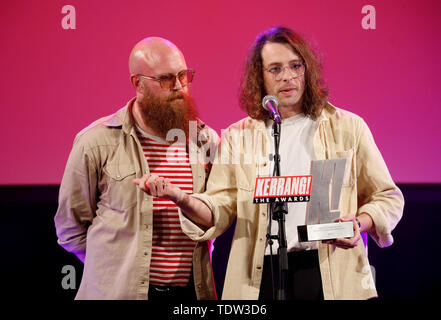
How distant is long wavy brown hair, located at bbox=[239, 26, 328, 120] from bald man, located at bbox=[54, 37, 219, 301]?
334 mm

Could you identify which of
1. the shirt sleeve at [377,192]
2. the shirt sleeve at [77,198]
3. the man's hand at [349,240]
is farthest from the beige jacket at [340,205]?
the shirt sleeve at [77,198]

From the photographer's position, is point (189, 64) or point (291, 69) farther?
point (189, 64)

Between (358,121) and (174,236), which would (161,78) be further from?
(358,121)

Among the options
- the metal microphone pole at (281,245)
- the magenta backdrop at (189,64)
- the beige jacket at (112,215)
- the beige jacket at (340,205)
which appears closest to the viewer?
the metal microphone pole at (281,245)

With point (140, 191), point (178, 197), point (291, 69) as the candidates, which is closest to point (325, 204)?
point (178, 197)

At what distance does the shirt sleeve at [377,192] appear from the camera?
226 centimetres

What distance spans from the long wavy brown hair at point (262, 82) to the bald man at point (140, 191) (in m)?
0.33

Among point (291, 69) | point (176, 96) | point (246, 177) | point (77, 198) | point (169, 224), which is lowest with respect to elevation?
point (169, 224)

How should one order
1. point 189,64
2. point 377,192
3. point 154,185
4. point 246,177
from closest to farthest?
point 154,185, point 377,192, point 246,177, point 189,64

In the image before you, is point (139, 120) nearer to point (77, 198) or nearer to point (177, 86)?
point (177, 86)

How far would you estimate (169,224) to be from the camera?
2635 millimetres

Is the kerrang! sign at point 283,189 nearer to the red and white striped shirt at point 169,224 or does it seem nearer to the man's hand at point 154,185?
the man's hand at point 154,185

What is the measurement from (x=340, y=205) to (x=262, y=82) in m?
0.76
